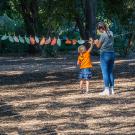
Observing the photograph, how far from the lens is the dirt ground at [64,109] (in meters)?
9.58

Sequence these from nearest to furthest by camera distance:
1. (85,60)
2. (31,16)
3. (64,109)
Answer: (64,109) < (85,60) < (31,16)

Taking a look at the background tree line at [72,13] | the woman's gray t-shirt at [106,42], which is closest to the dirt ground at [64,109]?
the woman's gray t-shirt at [106,42]

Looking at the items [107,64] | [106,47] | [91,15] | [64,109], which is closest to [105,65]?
[107,64]

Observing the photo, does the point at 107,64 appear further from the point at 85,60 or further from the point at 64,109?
the point at 64,109

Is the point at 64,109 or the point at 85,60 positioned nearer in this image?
the point at 64,109

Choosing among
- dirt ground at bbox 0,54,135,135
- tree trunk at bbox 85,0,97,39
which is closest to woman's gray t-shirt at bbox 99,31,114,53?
dirt ground at bbox 0,54,135,135

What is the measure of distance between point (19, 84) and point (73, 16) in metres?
16.2

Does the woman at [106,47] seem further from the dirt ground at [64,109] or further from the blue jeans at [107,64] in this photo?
the dirt ground at [64,109]

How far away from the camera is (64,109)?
11.8 meters

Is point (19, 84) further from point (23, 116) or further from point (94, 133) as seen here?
point (94, 133)

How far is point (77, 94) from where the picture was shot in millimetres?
14359

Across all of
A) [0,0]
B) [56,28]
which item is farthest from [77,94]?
[56,28]

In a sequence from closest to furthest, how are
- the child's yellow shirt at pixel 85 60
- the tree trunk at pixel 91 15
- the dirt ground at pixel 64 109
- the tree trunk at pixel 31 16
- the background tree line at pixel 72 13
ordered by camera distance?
the dirt ground at pixel 64 109, the child's yellow shirt at pixel 85 60, the tree trunk at pixel 91 15, the background tree line at pixel 72 13, the tree trunk at pixel 31 16

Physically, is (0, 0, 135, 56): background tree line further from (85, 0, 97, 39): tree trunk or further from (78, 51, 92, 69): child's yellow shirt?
(78, 51, 92, 69): child's yellow shirt
